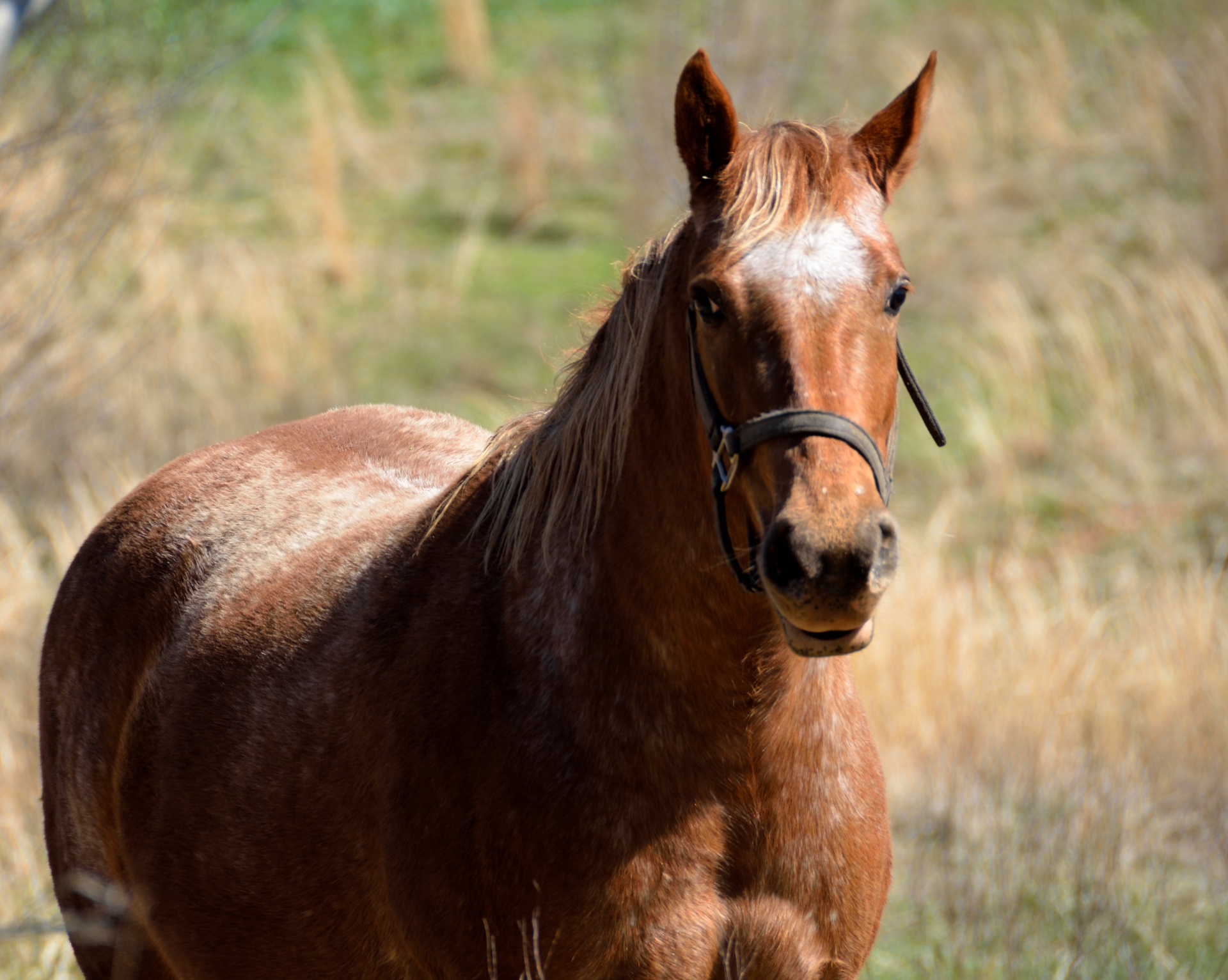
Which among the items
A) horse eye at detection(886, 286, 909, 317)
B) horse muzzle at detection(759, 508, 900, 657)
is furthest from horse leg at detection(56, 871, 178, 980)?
horse eye at detection(886, 286, 909, 317)

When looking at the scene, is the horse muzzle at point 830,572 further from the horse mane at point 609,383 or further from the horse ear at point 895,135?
the horse ear at point 895,135

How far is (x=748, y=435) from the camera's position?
5.95 feet

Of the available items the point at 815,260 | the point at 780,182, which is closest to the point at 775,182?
the point at 780,182

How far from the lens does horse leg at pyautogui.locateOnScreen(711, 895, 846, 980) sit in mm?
2035

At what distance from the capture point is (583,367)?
7.68 feet

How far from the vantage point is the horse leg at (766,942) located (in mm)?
2035

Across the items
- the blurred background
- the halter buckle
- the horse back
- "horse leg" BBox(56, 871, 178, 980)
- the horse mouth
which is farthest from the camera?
the blurred background

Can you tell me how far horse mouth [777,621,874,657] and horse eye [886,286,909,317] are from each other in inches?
19.8

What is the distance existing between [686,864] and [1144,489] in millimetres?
6756

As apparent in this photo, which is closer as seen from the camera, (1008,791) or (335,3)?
(1008,791)

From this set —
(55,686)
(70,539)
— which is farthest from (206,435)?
(55,686)

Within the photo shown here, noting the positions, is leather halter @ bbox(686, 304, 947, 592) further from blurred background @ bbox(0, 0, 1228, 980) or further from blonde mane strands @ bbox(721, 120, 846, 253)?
blurred background @ bbox(0, 0, 1228, 980)

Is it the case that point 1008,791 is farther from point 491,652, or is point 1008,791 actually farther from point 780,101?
point 780,101

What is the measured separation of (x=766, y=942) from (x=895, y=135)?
1.40m
